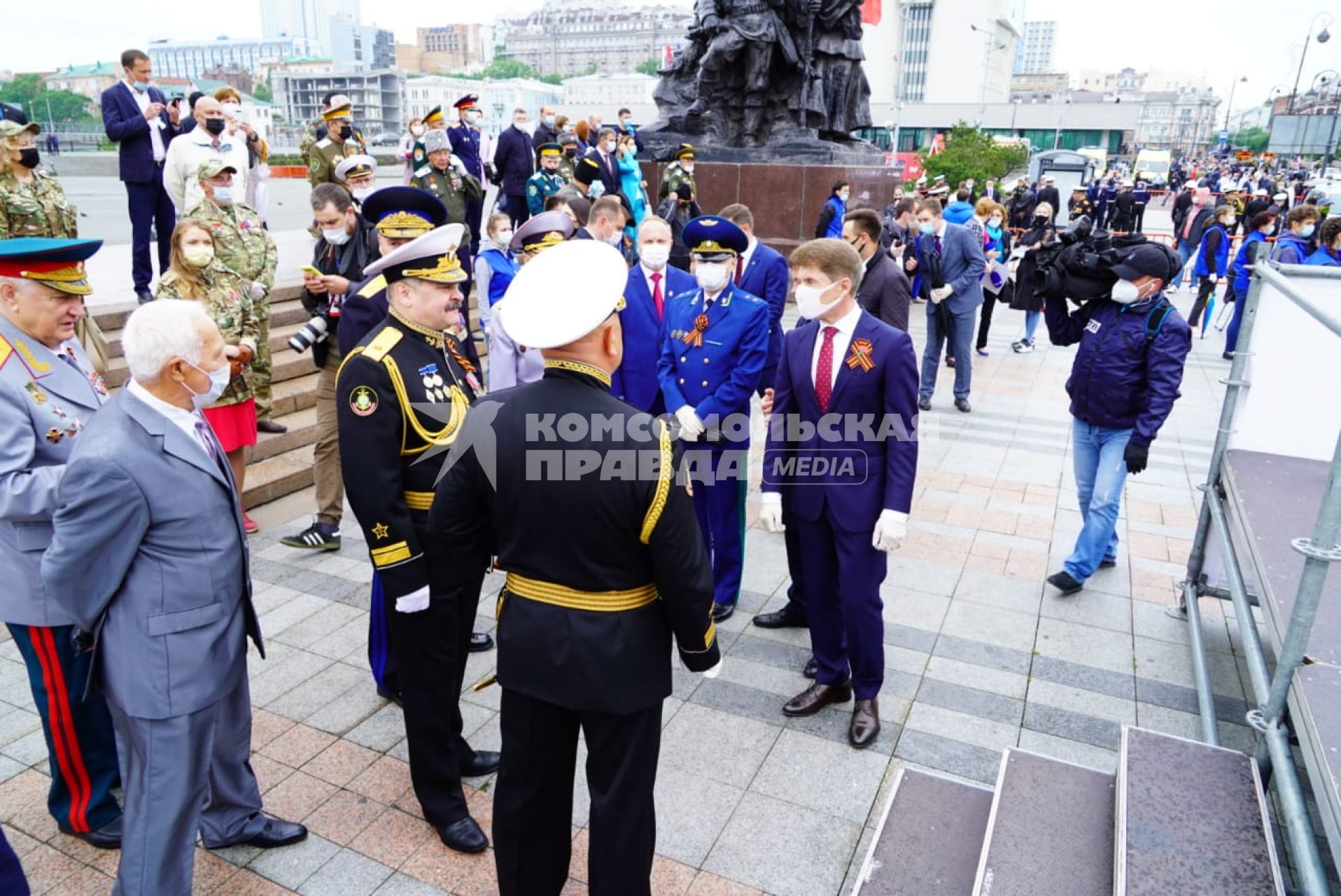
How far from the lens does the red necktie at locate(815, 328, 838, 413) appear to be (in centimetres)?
368

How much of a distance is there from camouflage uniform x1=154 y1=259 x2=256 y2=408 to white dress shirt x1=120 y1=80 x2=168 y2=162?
146 inches

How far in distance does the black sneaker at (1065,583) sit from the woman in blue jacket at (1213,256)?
9.03 meters

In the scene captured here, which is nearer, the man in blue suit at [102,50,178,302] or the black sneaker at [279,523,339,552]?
the black sneaker at [279,523,339,552]

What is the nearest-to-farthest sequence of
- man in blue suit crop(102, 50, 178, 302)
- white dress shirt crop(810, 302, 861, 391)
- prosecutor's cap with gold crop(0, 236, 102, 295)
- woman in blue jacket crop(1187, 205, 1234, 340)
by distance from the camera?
1. prosecutor's cap with gold crop(0, 236, 102, 295)
2. white dress shirt crop(810, 302, 861, 391)
3. man in blue suit crop(102, 50, 178, 302)
4. woman in blue jacket crop(1187, 205, 1234, 340)

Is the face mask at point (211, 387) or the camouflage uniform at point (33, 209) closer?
the face mask at point (211, 387)

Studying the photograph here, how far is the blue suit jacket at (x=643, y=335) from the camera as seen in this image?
4969 millimetres

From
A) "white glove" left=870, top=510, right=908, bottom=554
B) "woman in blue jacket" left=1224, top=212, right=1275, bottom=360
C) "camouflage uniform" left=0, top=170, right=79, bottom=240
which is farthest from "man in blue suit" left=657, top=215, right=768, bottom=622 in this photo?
"woman in blue jacket" left=1224, top=212, right=1275, bottom=360

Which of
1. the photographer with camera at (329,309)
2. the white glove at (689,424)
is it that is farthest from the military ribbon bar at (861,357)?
the photographer with camera at (329,309)

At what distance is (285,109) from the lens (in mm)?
122250

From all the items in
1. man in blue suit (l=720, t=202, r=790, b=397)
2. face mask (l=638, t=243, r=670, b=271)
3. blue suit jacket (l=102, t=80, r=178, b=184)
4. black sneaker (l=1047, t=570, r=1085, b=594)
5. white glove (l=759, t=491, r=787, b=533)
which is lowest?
black sneaker (l=1047, t=570, r=1085, b=594)

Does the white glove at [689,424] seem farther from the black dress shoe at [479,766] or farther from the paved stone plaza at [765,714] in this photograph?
the black dress shoe at [479,766]

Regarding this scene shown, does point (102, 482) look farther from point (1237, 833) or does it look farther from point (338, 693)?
point (1237, 833)

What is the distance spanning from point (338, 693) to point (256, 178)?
25.4ft

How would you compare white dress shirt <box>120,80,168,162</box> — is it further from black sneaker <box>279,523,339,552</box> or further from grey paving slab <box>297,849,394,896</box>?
grey paving slab <box>297,849,394,896</box>
